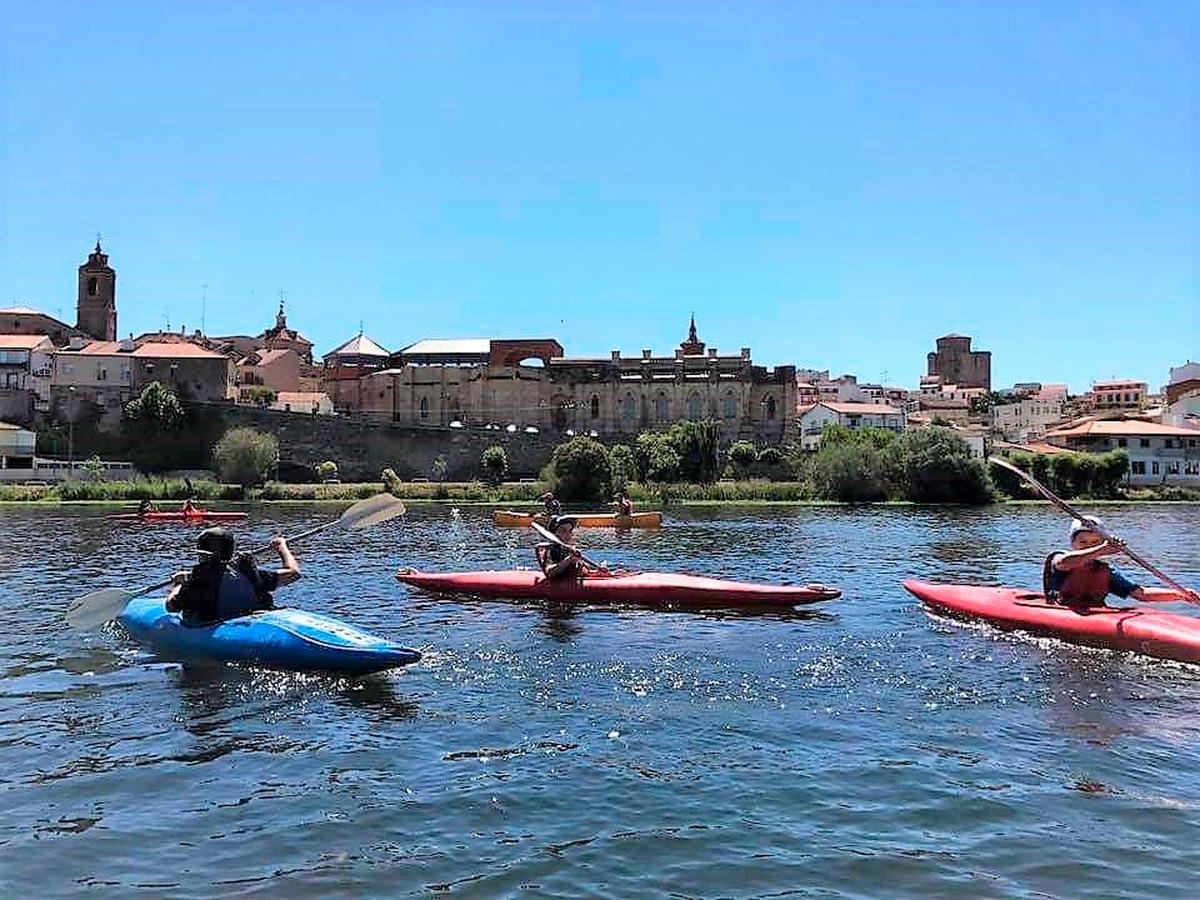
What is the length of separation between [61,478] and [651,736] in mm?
69453

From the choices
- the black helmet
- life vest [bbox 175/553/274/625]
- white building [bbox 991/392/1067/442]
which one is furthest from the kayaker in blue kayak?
white building [bbox 991/392/1067/442]

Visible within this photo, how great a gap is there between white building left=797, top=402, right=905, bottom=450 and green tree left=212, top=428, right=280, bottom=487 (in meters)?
46.5

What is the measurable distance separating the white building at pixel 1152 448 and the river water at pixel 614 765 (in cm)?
7036

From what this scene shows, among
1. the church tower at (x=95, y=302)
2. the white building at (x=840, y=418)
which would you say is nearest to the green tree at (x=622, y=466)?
the white building at (x=840, y=418)

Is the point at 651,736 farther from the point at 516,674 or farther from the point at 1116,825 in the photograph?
the point at 1116,825

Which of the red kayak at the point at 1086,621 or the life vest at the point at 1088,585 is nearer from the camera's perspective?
the red kayak at the point at 1086,621

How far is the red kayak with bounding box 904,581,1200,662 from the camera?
13.7 meters

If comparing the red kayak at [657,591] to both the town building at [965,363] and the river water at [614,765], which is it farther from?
the town building at [965,363]

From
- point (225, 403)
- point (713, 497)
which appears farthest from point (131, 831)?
point (225, 403)

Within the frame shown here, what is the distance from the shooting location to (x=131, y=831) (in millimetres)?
8297

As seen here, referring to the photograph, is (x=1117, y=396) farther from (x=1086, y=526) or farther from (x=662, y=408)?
(x=1086, y=526)

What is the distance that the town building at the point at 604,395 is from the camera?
96.8m

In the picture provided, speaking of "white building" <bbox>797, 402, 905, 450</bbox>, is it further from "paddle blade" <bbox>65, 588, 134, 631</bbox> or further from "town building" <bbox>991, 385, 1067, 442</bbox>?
"paddle blade" <bbox>65, 588, 134, 631</bbox>

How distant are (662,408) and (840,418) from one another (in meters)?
16.7
